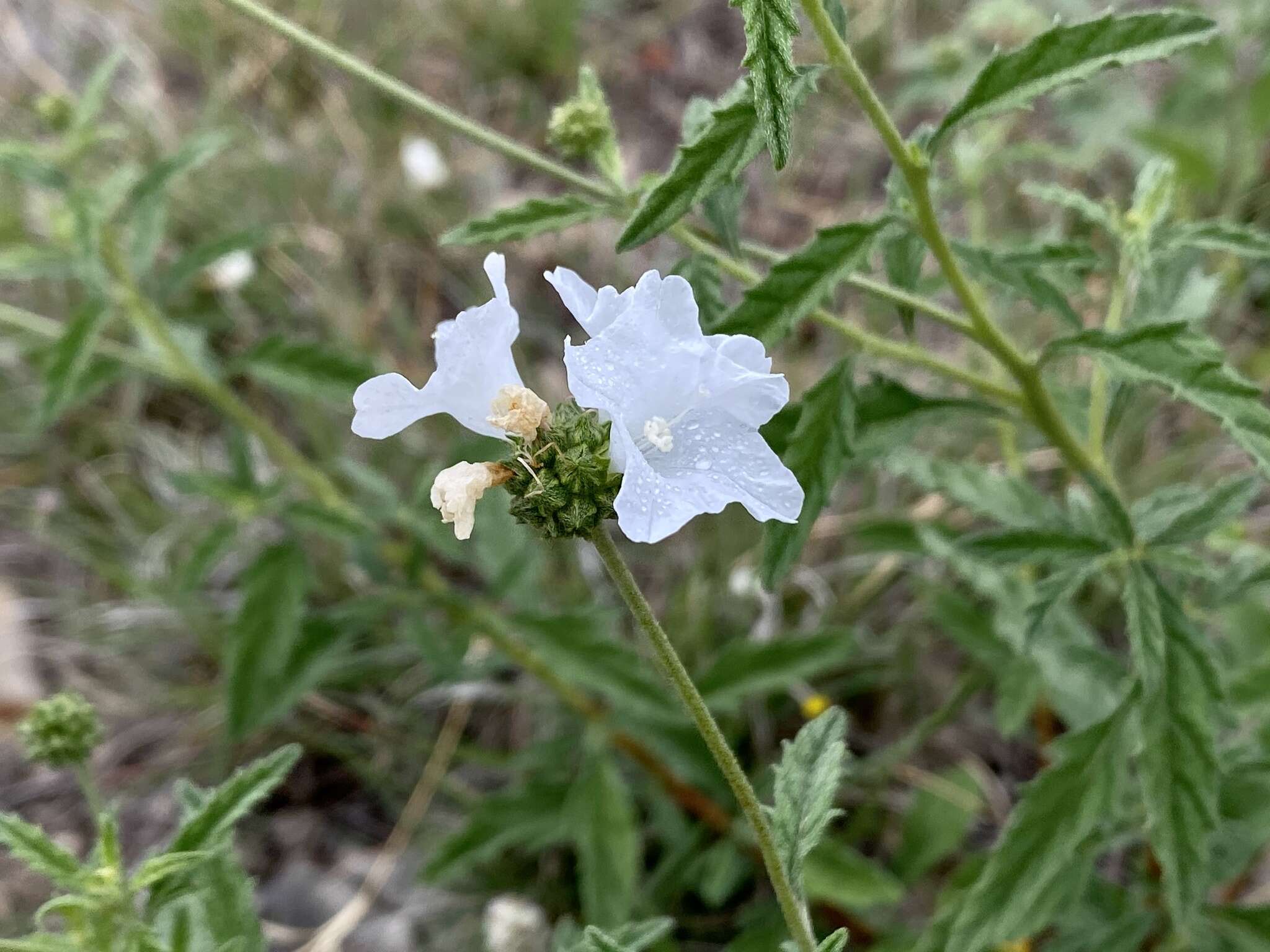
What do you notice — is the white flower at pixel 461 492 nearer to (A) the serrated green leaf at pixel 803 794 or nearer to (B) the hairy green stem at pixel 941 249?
(A) the serrated green leaf at pixel 803 794

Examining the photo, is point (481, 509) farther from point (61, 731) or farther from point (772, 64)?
point (772, 64)

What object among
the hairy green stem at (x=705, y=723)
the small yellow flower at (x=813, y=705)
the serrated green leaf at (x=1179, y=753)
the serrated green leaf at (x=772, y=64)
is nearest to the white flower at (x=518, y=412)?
the hairy green stem at (x=705, y=723)

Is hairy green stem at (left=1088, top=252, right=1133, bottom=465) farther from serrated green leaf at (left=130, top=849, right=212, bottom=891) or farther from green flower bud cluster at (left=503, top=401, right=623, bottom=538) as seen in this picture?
serrated green leaf at (left=130, top=849, right=212, bottom=891)

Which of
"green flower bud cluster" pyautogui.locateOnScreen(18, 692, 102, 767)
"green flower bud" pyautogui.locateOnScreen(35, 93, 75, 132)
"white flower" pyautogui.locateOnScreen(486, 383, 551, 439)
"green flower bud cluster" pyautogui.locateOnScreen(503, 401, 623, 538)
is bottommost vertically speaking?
"green flower bud cluster" pyautogui.locateOnScreen(503, 401, 623, 538)

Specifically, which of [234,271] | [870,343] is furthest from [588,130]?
[234,271]

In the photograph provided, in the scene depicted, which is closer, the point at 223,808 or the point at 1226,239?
the point at 223,808

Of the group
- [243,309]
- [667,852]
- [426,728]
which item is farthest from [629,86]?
[667,852]

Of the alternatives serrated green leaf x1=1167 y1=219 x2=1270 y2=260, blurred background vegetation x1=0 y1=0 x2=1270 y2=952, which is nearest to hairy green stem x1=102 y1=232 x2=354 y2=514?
blurred background vegetation x1=0 y1=0 x2=1270 y2=952
